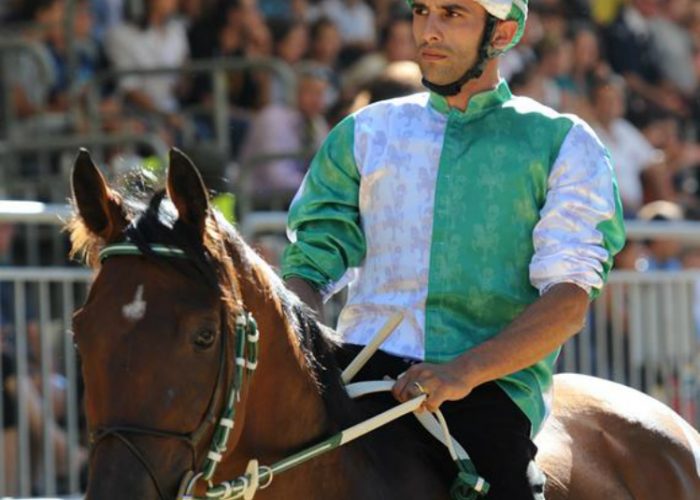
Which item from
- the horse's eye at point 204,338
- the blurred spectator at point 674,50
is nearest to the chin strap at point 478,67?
the horse's eye at point 204,338

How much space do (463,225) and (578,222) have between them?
33 cm

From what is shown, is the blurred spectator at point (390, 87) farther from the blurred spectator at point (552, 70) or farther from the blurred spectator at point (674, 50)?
the blurred spectator at point (674, 50)

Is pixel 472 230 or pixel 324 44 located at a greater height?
pixel 472 230

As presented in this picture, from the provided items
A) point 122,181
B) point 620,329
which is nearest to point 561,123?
point 122,181

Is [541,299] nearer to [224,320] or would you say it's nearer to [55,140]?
[224,320]

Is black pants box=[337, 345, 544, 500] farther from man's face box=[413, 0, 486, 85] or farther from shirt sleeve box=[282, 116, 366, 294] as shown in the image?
man's face box=[413, 0, 486, 85]

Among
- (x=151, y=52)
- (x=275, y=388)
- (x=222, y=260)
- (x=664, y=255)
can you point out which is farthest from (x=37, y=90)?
(x=222, y=260)

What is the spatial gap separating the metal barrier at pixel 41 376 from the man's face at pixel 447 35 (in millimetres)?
3075

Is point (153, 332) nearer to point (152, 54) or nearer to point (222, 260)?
point (222, 260)

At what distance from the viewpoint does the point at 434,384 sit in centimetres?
407

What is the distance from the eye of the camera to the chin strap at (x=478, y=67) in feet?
14.8

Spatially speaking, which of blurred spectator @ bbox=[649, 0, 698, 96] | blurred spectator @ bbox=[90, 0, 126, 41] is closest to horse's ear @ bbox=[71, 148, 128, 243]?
blurred spectator @ bbox=[90, 0, 126, 41]

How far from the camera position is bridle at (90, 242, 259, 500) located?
3.49m

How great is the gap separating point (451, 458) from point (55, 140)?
240 inches
